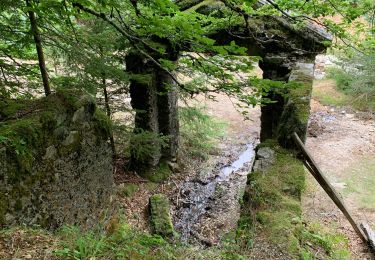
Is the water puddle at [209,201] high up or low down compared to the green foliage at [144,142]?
down

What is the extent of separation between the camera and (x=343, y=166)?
1129 centimetres

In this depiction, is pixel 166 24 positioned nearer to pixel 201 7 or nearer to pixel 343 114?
pixel 201 7

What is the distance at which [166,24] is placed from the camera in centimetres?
373

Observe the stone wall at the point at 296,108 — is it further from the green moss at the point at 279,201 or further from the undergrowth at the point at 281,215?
the undergrowth at the point at 281,215

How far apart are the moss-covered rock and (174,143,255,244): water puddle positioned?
512mm

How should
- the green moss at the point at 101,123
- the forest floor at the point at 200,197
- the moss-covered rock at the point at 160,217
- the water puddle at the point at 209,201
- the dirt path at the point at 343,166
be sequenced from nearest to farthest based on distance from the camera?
the green moss at the point at 101,123, the moss-covered rock at the point at 160,217, the dirt path at the point at 343,166, the forest floor at the point at 200,197, the water puddle at the point at 209,201

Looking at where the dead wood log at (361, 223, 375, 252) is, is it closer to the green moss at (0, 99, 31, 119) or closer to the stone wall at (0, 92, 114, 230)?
the stone wall at (0, 92, 114, 230)

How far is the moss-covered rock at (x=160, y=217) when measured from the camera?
762 cm

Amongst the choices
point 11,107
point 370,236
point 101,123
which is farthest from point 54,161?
point 370,236

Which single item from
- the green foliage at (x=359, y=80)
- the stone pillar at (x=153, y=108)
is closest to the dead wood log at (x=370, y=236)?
the stone pillar at (x=153, y=108)

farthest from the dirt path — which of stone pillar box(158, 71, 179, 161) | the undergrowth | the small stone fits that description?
stone pillar box(158, 71, 179, 161)

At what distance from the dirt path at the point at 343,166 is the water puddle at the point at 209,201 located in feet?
6.68

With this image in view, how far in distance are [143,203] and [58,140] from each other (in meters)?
5.05

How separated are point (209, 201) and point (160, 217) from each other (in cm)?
225
